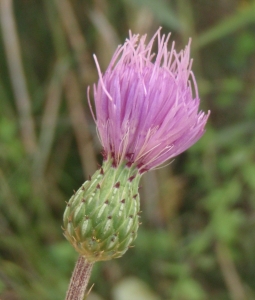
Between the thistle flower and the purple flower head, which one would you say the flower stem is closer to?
the thistle flower

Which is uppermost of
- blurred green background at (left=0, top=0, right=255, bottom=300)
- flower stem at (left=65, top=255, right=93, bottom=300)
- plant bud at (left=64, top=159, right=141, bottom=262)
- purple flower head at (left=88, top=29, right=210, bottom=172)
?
blurred green background at (left=0, top=0, right=255, bottom=300)

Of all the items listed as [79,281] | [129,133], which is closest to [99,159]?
[129,133]

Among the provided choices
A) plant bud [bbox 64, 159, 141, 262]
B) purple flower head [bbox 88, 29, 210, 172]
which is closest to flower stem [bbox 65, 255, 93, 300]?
plant bud [bbox 64, 159, 141, 262]

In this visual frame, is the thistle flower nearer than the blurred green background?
Yes

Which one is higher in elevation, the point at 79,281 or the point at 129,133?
the point at 129,133

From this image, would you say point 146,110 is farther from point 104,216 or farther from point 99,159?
point 99,159

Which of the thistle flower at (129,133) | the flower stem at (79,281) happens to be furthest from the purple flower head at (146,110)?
the flower stem at (79,281)

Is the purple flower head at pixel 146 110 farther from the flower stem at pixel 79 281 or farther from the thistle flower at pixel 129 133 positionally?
the flower stem at pixel 79 281

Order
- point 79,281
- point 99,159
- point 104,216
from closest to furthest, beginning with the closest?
point 79,281 < point 104,216 < point 99,159
